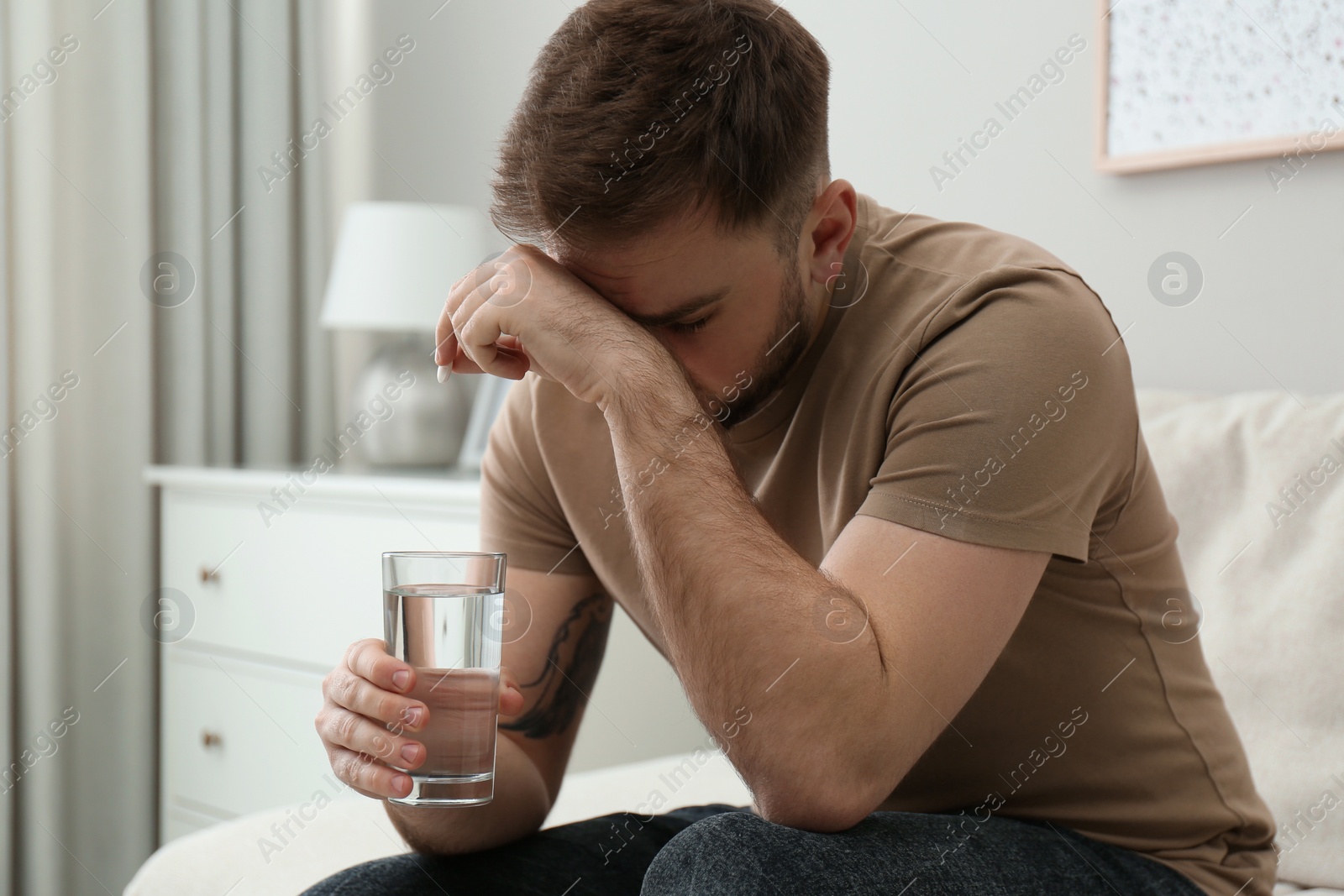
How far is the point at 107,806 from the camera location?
2.20m

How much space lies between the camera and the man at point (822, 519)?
0.75 m

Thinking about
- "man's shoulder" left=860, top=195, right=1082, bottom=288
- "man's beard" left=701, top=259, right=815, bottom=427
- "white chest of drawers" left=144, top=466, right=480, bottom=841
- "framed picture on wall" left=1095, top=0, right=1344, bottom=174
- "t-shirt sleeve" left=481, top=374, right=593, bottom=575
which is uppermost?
"framed picture on wall" left=1095, top=0, right=1344, bottom=174

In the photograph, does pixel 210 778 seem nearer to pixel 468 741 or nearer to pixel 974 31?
pixel 468 741

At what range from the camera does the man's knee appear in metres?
0.68

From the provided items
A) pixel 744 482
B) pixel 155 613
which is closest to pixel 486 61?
pixel 155 613

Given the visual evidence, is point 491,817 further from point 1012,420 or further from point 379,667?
point 1012,420

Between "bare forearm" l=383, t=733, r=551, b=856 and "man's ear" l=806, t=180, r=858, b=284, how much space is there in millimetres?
473

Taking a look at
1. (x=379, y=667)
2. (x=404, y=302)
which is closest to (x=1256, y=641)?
(x=379, y=667)

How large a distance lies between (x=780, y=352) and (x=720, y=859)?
0.40 metres

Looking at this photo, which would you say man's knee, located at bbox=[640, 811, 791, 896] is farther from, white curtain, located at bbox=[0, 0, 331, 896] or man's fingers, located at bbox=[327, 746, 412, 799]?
white curtain, located at bbox=[0, 0, 331, 896]

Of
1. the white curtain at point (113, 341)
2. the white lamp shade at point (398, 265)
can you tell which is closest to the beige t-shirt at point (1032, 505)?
the white lamp shade at point (398, 265)

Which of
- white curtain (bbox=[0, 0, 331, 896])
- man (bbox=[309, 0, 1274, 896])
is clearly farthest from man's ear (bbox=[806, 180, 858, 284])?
white curtain (bbox=[0, 0, 331, 896])

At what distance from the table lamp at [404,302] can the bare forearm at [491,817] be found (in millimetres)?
1201

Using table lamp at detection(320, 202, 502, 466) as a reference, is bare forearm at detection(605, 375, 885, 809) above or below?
below
